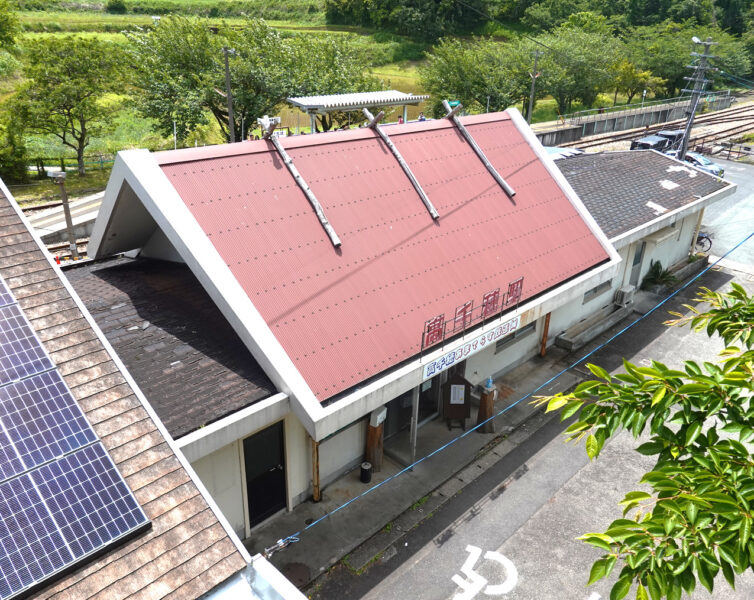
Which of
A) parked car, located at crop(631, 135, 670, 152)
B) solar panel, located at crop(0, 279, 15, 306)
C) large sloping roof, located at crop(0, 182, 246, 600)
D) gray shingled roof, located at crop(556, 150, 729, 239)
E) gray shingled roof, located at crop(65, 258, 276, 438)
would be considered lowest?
parked car, located at crop(631, 135, 670, 152)

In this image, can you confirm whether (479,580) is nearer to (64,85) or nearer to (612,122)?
(64,85)

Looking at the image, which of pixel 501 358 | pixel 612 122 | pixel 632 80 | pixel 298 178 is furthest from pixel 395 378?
pixel 632 80

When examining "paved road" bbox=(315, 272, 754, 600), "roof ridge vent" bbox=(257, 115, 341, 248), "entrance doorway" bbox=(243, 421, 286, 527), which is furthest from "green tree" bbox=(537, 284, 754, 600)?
"roof ridge vent" bbox=(257, 115, 341, 248)

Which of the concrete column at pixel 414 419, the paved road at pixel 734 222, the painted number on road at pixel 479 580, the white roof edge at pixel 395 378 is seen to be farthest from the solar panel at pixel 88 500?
the paved road at pixel 734 222

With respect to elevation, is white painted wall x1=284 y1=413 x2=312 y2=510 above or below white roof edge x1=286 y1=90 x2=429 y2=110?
below

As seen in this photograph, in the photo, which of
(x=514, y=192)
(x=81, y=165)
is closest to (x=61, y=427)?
(x=514, y=192)

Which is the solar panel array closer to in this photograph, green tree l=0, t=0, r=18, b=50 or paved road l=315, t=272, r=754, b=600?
paved road l=315, t=272, r=754, b=600
